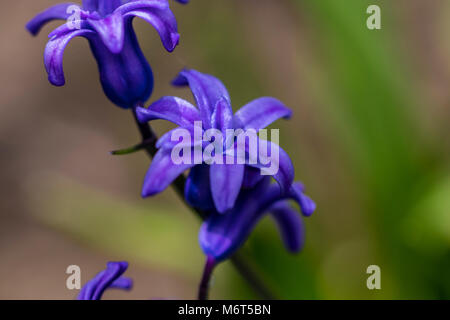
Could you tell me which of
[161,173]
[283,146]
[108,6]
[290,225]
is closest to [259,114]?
[161,173]

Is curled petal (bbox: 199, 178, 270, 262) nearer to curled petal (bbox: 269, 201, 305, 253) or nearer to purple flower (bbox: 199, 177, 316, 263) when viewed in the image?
purple flower (bbox: 199, 177, 316, 263)

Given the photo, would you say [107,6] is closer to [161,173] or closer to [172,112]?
[172,112]

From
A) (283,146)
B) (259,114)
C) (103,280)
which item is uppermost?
(283,146)

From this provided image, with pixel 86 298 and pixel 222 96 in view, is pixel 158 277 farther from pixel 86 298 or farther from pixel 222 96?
pixel 222 96

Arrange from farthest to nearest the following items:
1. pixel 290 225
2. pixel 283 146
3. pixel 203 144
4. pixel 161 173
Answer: pixel 283 146 → pixel 290 225 → pixel 203 144 → pixel 161 173

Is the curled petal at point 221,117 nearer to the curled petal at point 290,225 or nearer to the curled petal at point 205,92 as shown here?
the curled petal at point 205,92
